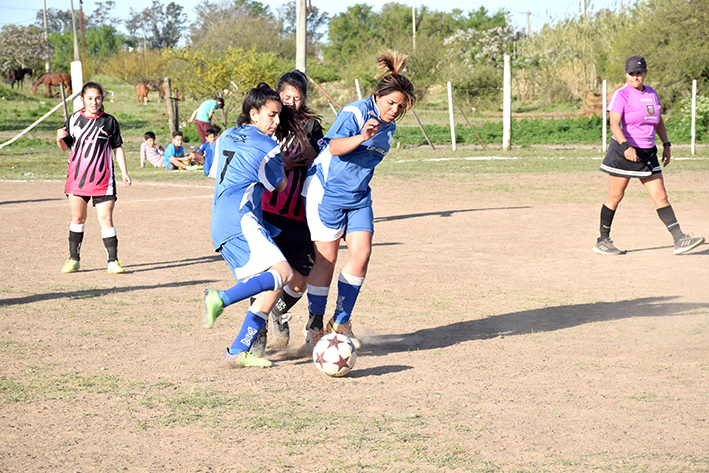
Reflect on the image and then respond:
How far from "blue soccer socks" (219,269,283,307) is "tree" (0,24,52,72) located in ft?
176

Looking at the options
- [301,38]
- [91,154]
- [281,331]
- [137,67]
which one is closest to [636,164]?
[281,331]

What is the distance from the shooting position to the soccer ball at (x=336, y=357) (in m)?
4.44

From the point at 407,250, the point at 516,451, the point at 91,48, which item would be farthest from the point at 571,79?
the point at 91,48

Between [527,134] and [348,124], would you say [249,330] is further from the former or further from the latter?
[527,134]

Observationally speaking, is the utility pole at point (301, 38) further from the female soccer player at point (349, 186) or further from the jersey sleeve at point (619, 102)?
the female soccer player at point (349, 186)

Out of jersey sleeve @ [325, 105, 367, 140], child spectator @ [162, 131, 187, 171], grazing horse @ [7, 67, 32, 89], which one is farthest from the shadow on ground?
grazing horse @ [7, 67, 32, 89]

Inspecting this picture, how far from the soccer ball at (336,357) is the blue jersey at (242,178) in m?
0.81

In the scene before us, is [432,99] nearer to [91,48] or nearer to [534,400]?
[534,400]

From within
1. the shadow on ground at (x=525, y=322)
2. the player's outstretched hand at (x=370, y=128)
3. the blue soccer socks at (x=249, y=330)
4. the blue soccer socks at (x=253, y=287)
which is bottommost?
the shadow on ground at (x=525, y=322)

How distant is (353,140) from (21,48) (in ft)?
188

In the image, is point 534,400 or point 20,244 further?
point 20,244

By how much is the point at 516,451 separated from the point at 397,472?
587mm

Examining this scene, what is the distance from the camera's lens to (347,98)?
41.0 meters

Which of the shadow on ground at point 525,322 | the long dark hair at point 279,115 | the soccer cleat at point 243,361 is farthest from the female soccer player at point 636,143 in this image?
the soccer cleat at point 243,361
